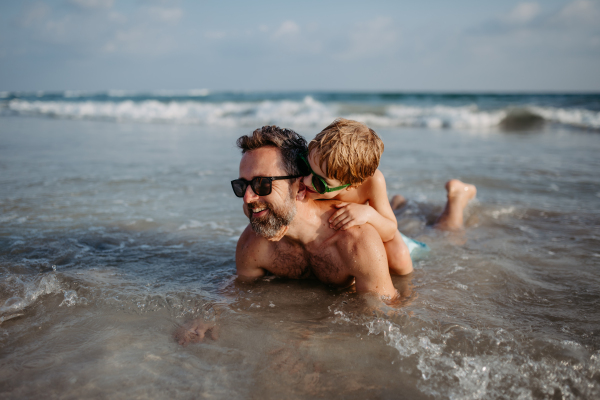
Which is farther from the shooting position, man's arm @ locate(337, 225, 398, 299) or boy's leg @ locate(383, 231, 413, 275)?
boy's leg @ locate(383, 231, 413, 275)

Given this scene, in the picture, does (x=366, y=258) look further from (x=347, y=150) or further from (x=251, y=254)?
(x=251, y=254)

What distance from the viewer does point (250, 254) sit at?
11.6 feet

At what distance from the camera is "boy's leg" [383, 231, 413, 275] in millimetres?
3715

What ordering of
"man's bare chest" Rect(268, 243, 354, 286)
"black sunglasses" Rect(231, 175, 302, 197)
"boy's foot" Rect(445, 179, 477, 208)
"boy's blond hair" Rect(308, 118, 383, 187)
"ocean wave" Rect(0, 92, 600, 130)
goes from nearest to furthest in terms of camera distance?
1. "boy's blond hair" Rect(308, 118, 383, 187)
2. "black sunglasses" Rect(231, 175, 302, 197)
3. "man's bare chest" Rect(268, 243, 354, 286)
4. "boy's foot" Rect(445, 179, 477, 208)
5. "ocean wave" Rect(0, 92, 600, 130)

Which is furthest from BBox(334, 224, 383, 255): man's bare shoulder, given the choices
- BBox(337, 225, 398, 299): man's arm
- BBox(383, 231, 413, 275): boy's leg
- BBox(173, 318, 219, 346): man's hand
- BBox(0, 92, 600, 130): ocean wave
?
BBox(0, 92, 600, 130): ocean wave

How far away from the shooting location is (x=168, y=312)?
10.2ft

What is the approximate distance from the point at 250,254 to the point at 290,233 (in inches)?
19.3

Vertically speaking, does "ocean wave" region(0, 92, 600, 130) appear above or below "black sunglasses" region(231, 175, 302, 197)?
above

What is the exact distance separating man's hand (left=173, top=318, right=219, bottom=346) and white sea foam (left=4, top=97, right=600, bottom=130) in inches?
739

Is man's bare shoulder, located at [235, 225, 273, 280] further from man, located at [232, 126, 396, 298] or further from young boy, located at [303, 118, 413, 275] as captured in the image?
young boy, located at [303, 118, 413, 275]

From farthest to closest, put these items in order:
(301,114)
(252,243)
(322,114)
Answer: (301,114), (322,114), (252,243)

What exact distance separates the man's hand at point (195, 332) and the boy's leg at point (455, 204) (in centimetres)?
361

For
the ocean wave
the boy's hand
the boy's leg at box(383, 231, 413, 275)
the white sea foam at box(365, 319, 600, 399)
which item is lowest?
the white sea foam at box(365, 319, 600, 399)

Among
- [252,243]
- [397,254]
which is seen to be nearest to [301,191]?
[252,243]
